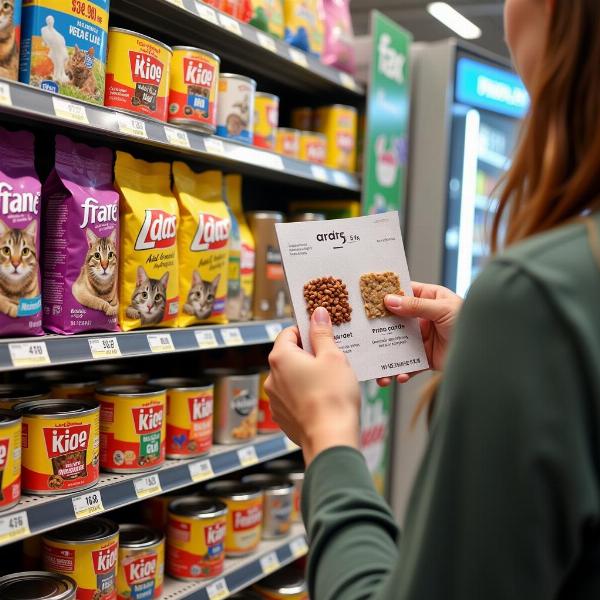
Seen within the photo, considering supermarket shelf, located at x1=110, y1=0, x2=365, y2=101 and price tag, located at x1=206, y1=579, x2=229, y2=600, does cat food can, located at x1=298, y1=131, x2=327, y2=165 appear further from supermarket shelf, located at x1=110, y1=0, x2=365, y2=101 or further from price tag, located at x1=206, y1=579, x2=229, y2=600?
price tag, located at x1=206, y1=579, x2=229, y2=600

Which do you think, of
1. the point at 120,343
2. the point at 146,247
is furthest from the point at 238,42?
the point at 120,343

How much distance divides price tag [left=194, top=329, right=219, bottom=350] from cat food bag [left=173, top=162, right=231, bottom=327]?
41 mm

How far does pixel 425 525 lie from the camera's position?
0.60 m

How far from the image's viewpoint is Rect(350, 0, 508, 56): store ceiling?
7094 millimetres

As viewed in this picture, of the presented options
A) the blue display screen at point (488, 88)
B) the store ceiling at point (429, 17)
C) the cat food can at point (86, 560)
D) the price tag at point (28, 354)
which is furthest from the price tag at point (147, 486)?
the store ceiling at point (429, 17)

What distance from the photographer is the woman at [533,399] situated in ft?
1.78

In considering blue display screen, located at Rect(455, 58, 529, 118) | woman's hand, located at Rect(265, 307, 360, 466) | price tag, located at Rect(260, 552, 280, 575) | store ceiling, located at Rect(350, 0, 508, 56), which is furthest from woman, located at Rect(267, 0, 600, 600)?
store ceiling, located at Rect(350, 0, 508, 56)

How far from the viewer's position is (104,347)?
1.68m

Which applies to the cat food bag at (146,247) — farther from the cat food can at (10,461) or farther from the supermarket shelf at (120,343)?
the cat food can at (10,461)

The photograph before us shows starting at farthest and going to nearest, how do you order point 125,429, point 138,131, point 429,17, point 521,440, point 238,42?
point 429,17, point 238,42, point 125,429, point 138,131, point 521,440

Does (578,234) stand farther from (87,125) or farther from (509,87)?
(509,87)

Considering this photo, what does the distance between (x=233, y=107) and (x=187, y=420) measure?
2.90ft

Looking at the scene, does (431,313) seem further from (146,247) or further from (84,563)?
(84,563)

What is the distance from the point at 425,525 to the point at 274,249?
1828mm
